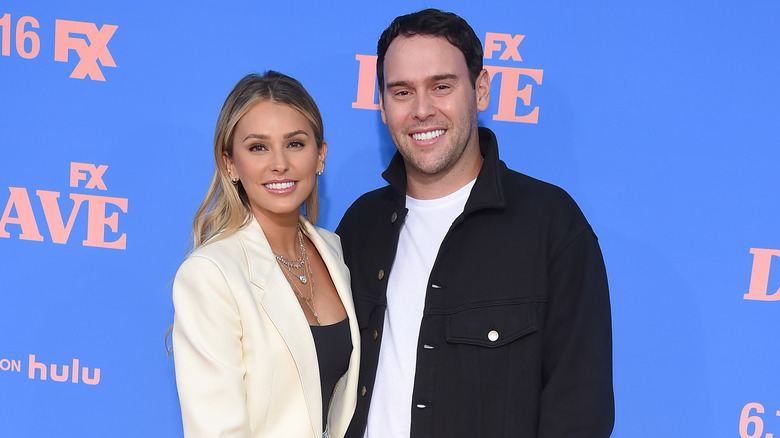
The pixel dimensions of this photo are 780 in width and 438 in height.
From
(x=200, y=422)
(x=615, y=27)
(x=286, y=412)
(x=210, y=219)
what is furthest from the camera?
(x=615, y=27)

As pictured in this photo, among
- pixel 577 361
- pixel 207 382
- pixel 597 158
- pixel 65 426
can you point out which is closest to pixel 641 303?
pixel 597 158

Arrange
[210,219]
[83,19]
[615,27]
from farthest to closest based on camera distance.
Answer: [83,19] → [615,27] → [210,219]

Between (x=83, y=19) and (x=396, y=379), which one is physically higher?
(x=83, y=19)

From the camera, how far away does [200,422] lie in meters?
1.58

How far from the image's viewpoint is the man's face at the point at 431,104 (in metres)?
1.83

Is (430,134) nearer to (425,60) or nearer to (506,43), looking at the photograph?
(425,60)

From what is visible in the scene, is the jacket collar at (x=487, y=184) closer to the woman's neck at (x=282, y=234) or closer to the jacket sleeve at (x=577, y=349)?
the jacket sleeve at (x=577, y=349)

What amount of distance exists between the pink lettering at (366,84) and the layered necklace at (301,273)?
0.60 m

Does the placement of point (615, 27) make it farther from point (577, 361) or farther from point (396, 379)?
point (396, 379)

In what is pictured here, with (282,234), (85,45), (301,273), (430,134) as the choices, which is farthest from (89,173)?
(430,134)

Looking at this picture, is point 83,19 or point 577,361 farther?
point 83,19

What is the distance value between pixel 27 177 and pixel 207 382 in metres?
1.40

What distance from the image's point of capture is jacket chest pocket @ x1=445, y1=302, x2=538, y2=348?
1.66m

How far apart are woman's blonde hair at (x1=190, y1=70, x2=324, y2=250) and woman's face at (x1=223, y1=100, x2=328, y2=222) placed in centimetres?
2
